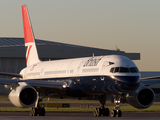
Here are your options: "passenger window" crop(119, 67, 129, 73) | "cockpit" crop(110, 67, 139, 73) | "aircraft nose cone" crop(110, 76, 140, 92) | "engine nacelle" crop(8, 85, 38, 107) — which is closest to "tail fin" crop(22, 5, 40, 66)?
"engine nacelle" crop(8, 85, 38, 107)

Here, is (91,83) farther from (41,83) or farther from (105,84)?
(41,83)

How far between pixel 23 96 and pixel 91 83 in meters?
5.32

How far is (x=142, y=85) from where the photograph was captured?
30281 mm

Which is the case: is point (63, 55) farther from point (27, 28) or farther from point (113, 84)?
point (113, 84)

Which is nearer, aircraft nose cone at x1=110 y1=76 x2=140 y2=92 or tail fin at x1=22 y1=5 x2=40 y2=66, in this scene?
aircraft nose cone at x1=110 y1=76 x2=140 y2=92

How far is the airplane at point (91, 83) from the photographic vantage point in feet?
85.2

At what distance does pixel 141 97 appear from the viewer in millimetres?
30094

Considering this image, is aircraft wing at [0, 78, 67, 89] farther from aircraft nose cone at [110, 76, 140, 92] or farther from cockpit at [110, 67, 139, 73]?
aircraft nose cone at [110, 76, 140, 92]

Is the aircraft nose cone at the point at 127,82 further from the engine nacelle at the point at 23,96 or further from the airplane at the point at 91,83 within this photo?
the engine nacelle at the point at 23,96

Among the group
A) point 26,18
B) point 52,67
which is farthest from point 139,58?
point 52,67

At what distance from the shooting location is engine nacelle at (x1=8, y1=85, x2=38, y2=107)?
27.5m

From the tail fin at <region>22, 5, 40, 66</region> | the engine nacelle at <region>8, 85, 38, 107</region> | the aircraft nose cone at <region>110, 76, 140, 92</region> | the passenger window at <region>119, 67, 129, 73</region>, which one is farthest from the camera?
the tail fin at <region>22, 5, 40, 66</region>

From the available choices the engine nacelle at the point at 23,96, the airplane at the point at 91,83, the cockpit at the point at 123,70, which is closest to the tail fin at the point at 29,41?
the airplane at the point at 91,83

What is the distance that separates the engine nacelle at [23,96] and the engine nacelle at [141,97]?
7741mm
